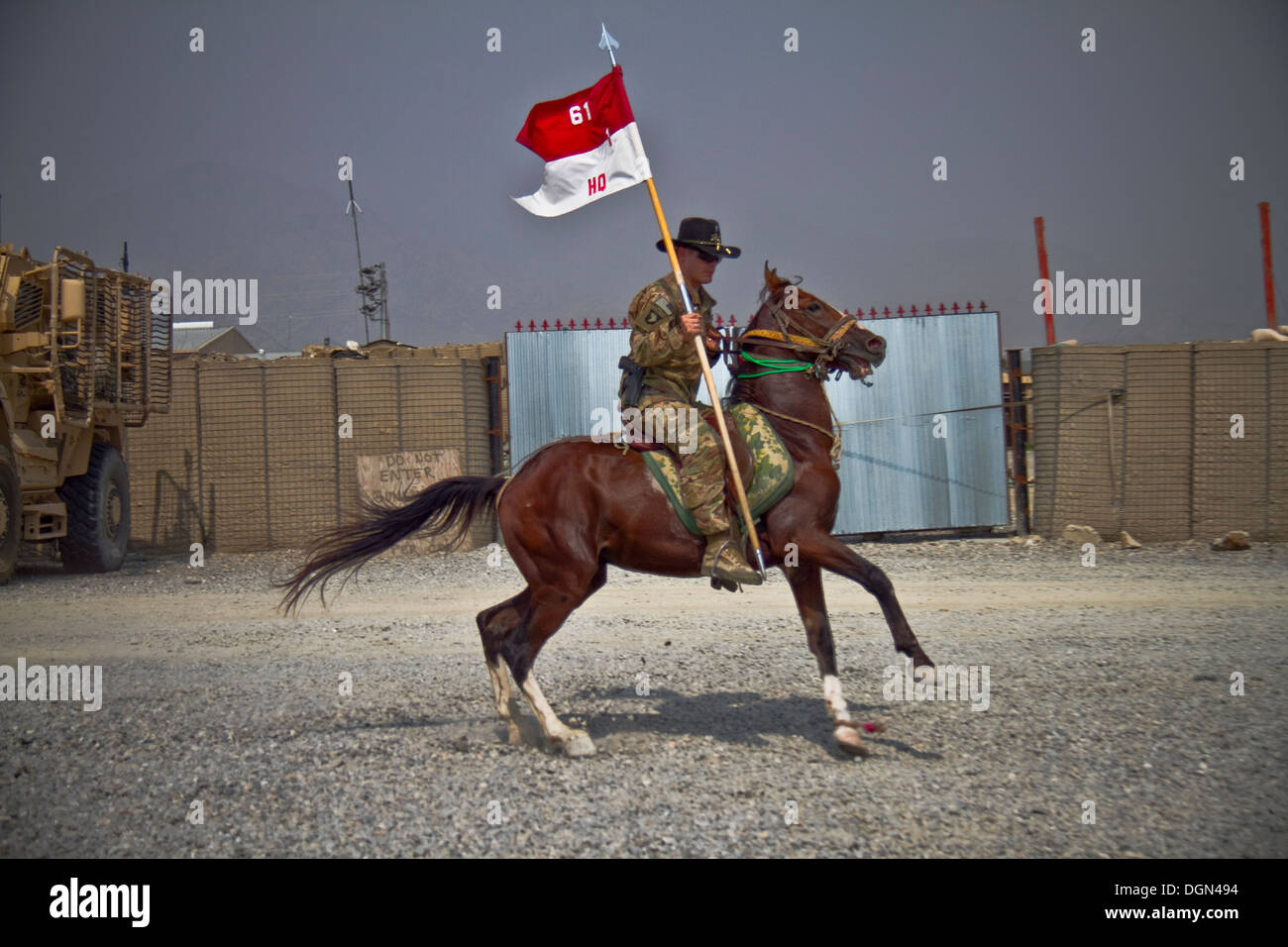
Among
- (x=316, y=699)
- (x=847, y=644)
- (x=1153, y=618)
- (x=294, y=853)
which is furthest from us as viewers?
(x=1153, y=618)

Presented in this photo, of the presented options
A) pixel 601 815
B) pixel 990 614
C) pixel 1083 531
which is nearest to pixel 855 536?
pixel 1083 531

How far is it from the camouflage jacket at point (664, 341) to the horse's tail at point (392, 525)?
3.84 feet

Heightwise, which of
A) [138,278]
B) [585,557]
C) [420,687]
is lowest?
[420,687]

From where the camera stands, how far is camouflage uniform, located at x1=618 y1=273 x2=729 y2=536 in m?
5.51

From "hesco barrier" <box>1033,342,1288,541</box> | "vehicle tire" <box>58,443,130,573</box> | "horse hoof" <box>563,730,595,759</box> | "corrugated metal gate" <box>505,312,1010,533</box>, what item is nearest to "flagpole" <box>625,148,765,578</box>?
"horse hoof" <box>563,730,595,759</box>

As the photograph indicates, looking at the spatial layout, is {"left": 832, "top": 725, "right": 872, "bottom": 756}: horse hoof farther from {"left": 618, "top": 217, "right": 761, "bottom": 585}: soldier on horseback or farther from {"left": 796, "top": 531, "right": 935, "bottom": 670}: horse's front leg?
{"left": 618, "top": 217, "right": 761, "bottom": 585}: soldier on horseback

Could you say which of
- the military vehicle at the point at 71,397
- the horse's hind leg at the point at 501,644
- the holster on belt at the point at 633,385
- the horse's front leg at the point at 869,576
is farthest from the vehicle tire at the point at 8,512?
the horse's front leg at the point at 869,576

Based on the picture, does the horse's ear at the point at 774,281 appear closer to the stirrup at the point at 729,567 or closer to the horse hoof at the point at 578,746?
the stirrup at the point at 729,567

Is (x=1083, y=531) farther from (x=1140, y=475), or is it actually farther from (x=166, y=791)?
(x=166, y=791)

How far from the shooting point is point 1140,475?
1360cm

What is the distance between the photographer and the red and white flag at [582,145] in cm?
627

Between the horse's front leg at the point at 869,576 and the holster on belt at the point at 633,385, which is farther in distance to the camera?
the holster on belt at the point at 633,385

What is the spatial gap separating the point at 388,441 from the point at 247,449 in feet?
7.04

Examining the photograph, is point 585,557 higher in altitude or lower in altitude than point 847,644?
higher
